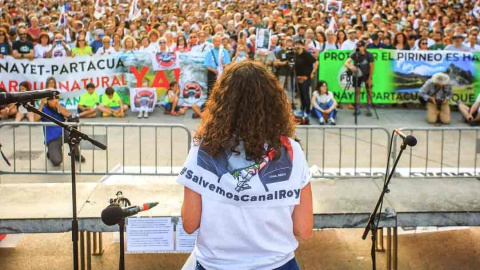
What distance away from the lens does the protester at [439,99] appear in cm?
1331

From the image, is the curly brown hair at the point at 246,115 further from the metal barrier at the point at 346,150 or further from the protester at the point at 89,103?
the protester at the point at 89,103

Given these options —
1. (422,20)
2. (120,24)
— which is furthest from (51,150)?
(422,20)

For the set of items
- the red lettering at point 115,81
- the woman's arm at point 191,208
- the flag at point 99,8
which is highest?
the flag at point 99,8

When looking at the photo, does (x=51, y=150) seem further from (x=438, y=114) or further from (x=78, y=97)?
(x=438, y=114)

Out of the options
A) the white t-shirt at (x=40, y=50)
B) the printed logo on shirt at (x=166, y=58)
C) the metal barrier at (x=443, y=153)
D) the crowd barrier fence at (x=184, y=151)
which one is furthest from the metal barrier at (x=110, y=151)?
the metal barrier at (x=443, y=153)

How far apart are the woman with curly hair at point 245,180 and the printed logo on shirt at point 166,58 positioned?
1147cm

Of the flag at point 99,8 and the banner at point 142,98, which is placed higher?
the flag at point 99,8

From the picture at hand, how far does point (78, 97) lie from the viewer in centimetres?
1416

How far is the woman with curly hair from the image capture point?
112 inches

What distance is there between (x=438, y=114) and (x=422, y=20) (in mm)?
7092

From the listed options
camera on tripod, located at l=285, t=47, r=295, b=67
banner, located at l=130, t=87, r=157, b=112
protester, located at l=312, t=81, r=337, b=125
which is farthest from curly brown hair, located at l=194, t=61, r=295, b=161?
banner, located at l=130, t=87, r=157, b=112

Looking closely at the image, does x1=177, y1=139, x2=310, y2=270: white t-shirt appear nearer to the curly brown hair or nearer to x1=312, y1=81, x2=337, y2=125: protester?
the curly brown hair

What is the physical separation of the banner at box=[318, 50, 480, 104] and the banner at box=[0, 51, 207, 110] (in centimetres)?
282

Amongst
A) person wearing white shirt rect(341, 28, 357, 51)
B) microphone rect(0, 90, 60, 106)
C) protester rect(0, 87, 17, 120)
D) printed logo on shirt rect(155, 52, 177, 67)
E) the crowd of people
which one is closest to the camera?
microphone rect(0, 90, 60, 106)
